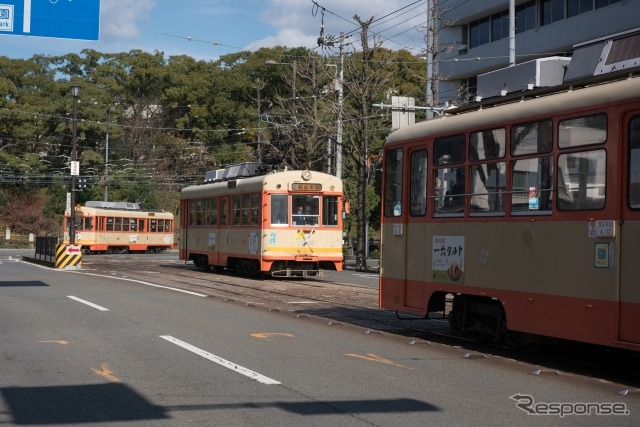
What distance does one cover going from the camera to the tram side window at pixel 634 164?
28.7ft

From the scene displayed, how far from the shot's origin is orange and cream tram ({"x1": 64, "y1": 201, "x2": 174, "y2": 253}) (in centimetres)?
5231

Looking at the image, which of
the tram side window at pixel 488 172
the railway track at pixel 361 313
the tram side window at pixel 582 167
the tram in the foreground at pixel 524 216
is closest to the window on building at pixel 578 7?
the railway track at pixel 361 313

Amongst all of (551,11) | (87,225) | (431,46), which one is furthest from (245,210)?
(87,225)

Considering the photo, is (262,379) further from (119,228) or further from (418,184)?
(119,228)

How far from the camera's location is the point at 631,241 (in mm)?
8727

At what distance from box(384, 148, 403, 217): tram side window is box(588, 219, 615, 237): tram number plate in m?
4.17

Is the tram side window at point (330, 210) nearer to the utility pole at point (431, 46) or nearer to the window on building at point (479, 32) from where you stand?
the utility pole at point (431, 46)

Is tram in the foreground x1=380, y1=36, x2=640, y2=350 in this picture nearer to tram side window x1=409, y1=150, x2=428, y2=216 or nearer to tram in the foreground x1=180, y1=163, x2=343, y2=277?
tram side window x1=409, y1=150, x2=428, y2=216

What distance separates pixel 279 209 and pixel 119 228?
2987 centimetres

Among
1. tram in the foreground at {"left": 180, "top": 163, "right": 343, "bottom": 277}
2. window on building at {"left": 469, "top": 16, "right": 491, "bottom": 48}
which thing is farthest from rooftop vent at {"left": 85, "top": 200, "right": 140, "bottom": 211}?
tram in the foreground at {"left": 180, "top": 163, "right": 343, "bottom": 277}

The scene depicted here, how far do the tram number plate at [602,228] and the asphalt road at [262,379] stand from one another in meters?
1.56

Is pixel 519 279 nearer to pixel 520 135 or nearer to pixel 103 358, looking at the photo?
pixel 520 135

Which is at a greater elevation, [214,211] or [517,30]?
[517,30]

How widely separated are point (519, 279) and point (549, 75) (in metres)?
2.64
